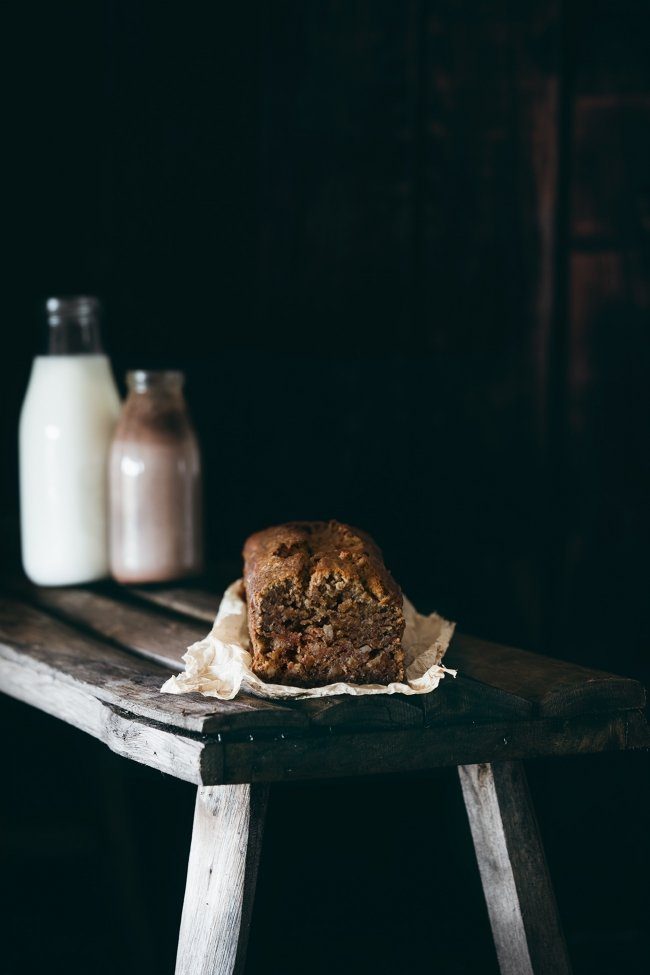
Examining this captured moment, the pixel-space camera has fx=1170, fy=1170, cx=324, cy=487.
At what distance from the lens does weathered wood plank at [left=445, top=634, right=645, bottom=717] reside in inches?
42.8

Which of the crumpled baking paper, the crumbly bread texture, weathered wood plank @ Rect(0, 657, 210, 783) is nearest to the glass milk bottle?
weathered wood plank @ Rect(0, 657, 210, 783)

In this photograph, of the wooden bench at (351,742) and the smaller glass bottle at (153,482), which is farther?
the smaller glass bottle at (153,482)

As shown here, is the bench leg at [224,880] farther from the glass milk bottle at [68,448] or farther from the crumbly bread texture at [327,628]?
the glass milk bottle at [68,448]

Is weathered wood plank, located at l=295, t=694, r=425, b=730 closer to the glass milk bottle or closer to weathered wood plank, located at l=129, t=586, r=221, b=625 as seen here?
weathered wood plank, located at l=129, t=586, r=221, b=625

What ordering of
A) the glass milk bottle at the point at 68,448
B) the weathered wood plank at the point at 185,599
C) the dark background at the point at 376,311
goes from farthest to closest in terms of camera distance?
the dark background at the point at 376,311
the glass milk bottle at the point at 68,448
the weathered wood plank at the point at 185,599

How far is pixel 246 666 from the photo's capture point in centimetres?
109

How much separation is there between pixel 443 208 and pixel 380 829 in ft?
3.78

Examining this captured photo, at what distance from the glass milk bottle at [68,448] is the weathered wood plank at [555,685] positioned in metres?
0.65

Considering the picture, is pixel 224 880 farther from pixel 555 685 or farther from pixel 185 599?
pixel 185 599

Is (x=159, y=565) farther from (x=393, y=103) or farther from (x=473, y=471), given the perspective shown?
(x=393, y=103)

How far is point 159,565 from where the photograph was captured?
1.61 meters

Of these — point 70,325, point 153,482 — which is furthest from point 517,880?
point 70,325

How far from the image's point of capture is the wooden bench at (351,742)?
998 mm

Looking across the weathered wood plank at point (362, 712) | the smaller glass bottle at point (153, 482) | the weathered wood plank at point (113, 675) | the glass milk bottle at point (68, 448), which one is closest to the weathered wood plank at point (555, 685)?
the weathered wood plank at point (362, 712)
